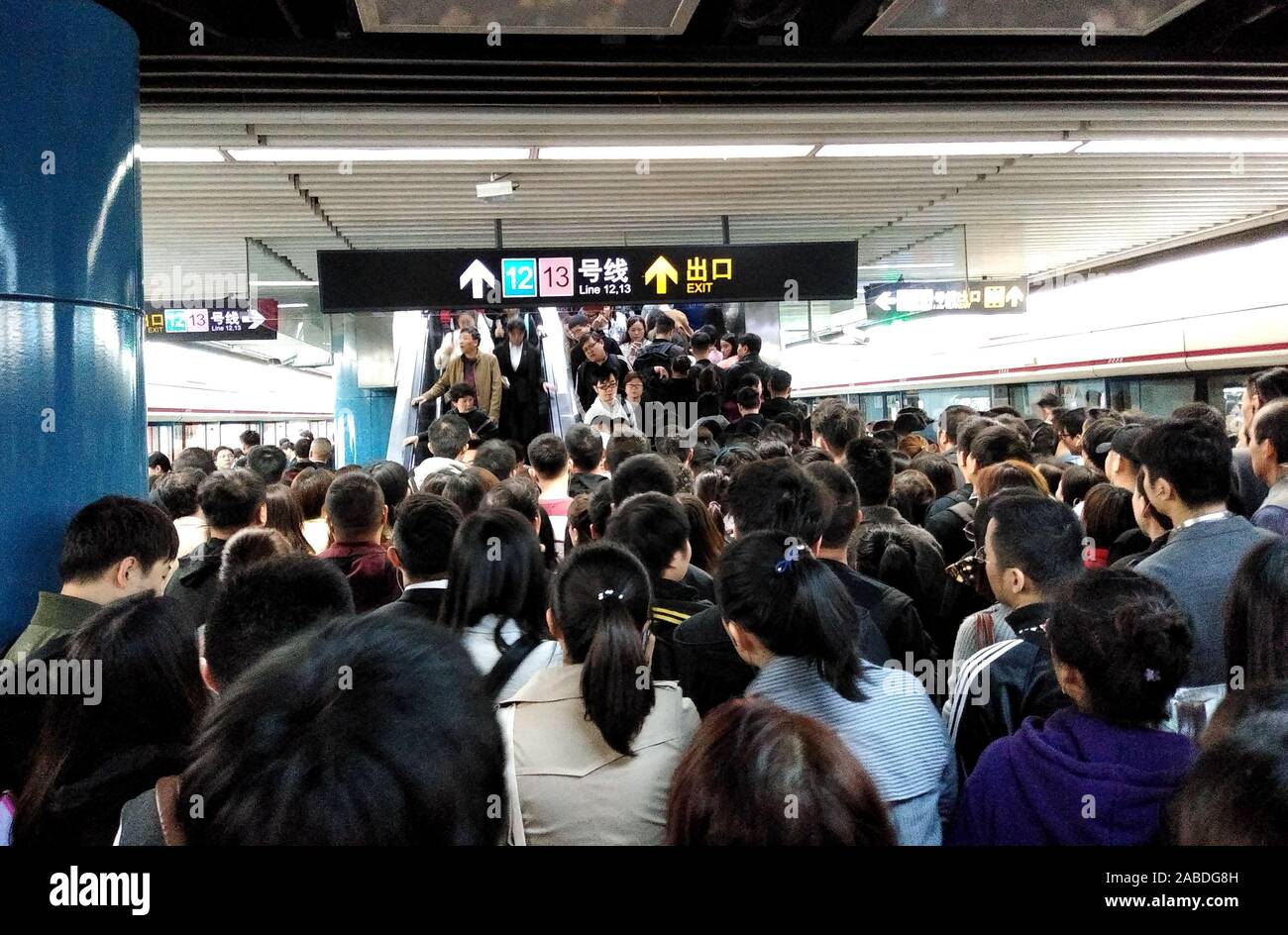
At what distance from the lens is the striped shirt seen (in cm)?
205

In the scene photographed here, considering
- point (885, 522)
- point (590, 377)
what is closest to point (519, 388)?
point (590, 377)

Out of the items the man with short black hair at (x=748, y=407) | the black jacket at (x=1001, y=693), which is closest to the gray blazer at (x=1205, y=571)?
the black jacket at (x=1001, y=693)

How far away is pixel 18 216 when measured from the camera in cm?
332

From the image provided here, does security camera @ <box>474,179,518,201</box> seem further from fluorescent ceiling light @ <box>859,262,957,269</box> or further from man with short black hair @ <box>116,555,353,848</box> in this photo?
fluorescent ceiling light @ <box>859,262,957,269</box>

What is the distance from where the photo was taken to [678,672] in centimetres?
282

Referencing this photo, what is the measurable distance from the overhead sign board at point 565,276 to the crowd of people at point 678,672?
14.4 ft

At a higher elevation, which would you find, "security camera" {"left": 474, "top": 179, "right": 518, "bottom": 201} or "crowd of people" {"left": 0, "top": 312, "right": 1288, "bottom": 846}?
"security camera" {"left": 474, "top": 179, "right": 518, "bottom": 201}

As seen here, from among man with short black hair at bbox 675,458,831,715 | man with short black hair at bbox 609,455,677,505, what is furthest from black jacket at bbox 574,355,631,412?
man with short black hair at bbox 675,458,831,715

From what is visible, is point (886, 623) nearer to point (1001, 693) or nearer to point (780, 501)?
point (780, 501)

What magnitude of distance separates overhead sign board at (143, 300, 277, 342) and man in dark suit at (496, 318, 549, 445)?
116 inches

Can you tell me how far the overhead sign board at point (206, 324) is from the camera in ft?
39.3

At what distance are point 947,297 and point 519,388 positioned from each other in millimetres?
5607

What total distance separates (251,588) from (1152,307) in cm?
1371
